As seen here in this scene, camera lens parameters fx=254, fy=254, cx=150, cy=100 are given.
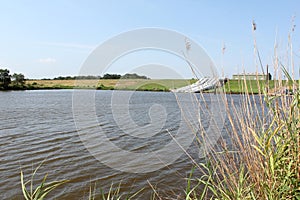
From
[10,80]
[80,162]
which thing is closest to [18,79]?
[10,80]

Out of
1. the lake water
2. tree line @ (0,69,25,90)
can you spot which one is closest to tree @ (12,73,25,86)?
tree line @ (0,69,25,90)

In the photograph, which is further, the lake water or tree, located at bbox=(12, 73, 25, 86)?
tree, located at bbox=(12, 73, 25, 86)

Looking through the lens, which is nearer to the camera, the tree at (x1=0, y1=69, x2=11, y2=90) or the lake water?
the lake water

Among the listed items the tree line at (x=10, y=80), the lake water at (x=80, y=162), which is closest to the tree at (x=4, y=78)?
the tree line at (x=10, y=80)

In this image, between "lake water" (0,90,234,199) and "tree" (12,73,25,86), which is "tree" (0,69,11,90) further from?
"lake water" (0,90,234,199)

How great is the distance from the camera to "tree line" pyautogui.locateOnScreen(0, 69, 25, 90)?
1699 inches

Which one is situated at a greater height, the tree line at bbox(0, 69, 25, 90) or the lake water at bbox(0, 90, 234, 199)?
the tree line at bbox(0, 69, 25, 90)

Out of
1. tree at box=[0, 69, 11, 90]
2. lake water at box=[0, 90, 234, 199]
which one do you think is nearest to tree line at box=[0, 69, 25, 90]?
tree at box=[0, 69, 11, 90]

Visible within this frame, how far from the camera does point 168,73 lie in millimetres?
4211

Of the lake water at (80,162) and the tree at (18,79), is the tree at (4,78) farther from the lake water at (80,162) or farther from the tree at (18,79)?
the lake water at (80,162)

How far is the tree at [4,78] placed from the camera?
1688 inches

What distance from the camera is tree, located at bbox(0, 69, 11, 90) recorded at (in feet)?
141

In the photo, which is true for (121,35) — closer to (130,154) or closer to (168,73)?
(168,73)

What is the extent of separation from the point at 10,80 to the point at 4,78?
1.16m
